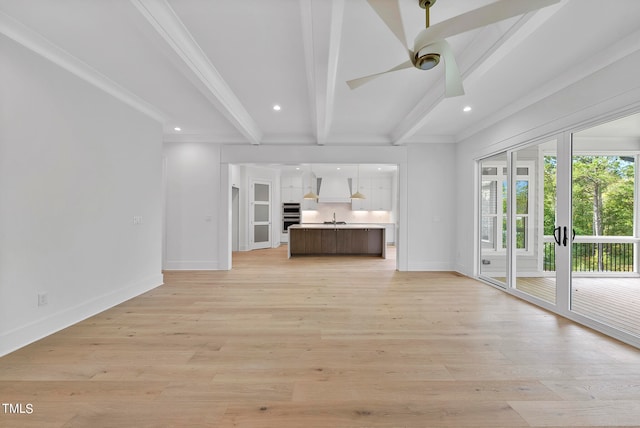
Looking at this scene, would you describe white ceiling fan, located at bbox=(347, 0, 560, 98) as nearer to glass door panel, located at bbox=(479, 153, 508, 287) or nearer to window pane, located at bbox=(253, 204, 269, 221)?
glass door panel, located at bbox=(479, 153, 508, 287)

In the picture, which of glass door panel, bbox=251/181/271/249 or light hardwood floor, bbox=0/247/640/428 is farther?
glass door panel, bbox=251/181/271/249

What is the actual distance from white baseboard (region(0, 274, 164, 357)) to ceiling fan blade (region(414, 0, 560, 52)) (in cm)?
395

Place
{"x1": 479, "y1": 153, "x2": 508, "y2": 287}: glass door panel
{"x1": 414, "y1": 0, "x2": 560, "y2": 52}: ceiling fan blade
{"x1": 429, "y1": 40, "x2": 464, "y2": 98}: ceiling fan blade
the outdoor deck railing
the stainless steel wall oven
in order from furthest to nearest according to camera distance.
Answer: the stainless steel wall oven, {"x1": 479, "y1": 153, "x2": 508, "y2": 287}: glass door panel, the outdoor deck railing, {"x1": 429, "y1": 40, "x2": 464, "y2": 98}: ceiling fan blade, {"x1": 414, "y1": 0, "x2": 560, "y2": 52}: ceiling fan blade

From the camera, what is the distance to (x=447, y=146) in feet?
17.8

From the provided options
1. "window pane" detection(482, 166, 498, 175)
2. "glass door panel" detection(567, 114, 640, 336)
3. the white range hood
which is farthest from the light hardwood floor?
the white range hood

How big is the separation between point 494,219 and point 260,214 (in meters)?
6.59

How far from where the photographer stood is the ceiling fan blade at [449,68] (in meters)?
1.85

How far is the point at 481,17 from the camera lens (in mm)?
1559

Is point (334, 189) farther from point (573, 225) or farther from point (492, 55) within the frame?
point (492, 55)

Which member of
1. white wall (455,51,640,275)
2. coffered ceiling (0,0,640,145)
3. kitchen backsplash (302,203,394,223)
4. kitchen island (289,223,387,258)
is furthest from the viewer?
kitchen backsplash (302,203,394,223)

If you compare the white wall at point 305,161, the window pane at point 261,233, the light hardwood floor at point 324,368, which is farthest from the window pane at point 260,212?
the light hardwood floor at point 324,368

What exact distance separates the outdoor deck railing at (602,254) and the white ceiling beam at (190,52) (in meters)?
4.50

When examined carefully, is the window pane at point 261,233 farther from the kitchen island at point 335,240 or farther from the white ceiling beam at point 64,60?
the white ceiling beam at point 64,60

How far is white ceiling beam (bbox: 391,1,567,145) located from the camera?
1.94 m
